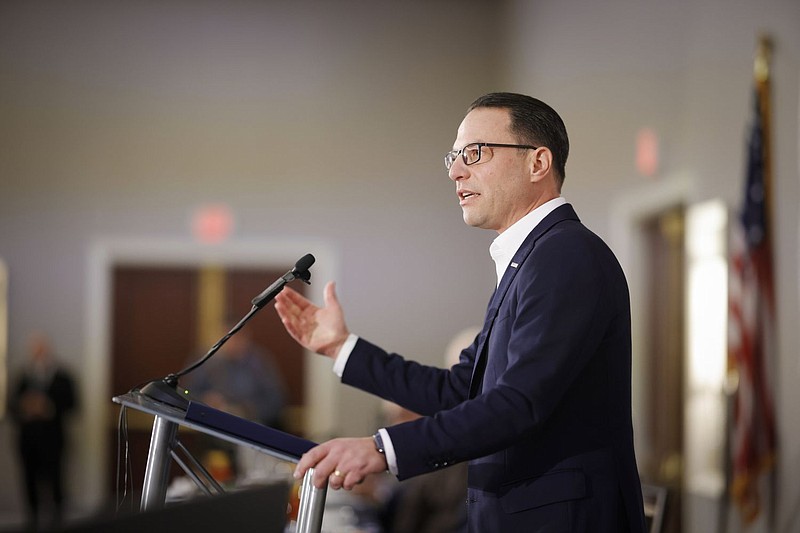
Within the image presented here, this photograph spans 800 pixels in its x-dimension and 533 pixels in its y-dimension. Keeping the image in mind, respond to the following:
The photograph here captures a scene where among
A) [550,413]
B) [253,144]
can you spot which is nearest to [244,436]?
[550,413]

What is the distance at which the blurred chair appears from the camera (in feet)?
8.44

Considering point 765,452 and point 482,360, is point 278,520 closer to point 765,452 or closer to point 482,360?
point 482,360

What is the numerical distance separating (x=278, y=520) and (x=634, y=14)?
16.4 ft

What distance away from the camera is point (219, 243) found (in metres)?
8.98

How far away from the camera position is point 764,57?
419cm

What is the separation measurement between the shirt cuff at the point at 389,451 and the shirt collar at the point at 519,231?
0.44 metres

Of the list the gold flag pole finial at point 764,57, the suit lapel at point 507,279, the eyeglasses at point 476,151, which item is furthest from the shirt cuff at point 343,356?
the gold flag pole finial at point 764,57

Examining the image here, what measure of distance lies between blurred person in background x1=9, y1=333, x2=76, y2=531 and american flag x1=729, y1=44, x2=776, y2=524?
19.5ft

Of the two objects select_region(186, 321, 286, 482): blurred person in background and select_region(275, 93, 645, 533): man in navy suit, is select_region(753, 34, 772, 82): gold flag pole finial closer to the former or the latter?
select_region(275, 93, 645, 533): man in navy suit

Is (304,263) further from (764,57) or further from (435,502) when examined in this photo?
(764,57)

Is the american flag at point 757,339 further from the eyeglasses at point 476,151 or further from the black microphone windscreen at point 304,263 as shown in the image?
the black microphone windscreen at point 304,263

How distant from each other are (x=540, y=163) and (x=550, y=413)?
1.70 feet

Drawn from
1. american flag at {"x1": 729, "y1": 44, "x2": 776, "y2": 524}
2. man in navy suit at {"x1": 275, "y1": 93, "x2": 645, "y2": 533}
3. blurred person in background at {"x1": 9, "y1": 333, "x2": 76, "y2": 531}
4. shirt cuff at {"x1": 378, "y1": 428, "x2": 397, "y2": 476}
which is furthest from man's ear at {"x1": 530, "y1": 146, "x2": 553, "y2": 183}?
blurred person in background at {"x1": 9, "y1": 333, "x2": 76, "y2": 531}

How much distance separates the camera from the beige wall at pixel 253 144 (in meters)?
8.73
